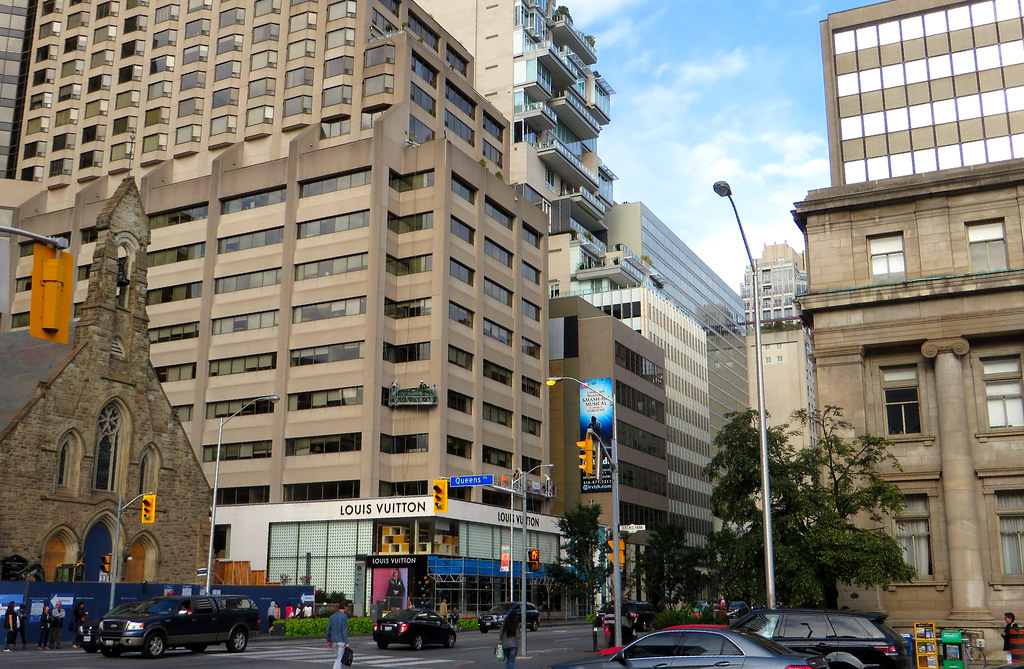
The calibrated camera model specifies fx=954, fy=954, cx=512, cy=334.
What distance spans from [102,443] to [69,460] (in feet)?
7.44

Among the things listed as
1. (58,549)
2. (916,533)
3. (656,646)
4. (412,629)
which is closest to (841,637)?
(656,646)

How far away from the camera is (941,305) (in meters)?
33.8

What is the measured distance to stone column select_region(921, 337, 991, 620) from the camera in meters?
31.1

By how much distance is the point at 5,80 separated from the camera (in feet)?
327

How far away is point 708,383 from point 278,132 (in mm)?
84402

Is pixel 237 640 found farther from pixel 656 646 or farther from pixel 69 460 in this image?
pixel 69 460

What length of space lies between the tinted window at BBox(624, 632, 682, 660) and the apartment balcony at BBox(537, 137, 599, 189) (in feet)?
347

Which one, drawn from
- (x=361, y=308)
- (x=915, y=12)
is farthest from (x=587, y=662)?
(x=361, y=308)

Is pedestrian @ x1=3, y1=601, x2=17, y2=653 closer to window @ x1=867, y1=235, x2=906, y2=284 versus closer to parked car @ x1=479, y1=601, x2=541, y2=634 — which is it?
parked car @ x1=479, y1=601, x2=541, y2=634

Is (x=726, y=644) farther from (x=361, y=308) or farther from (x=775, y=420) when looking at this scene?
(x=775, y=420)

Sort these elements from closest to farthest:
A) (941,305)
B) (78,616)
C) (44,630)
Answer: (941,305), (44,630), (78,616)

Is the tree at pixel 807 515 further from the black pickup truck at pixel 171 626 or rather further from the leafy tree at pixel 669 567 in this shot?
the leafy tree at pixel 669 567

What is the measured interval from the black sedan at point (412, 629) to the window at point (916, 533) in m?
18.1

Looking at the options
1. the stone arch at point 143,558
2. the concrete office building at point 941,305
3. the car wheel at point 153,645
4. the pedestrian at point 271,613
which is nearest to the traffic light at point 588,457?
the concrete office building at point 941,305
